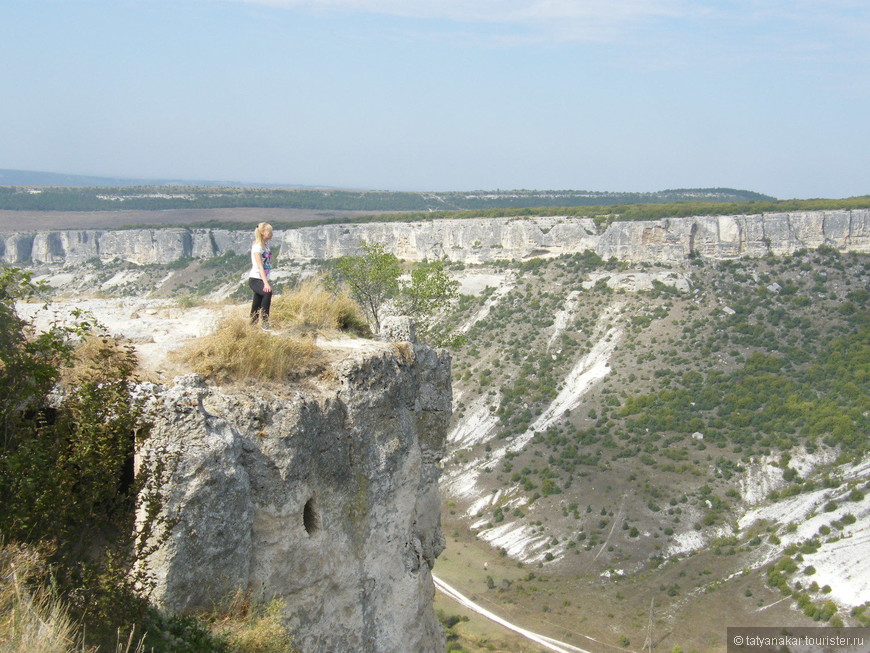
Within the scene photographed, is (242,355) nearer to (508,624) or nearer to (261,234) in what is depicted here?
(261,234)

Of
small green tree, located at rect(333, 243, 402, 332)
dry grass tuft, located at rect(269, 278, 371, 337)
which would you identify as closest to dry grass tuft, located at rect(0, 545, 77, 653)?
dry grass tuft, located at rect(269, 278, 371, 337)

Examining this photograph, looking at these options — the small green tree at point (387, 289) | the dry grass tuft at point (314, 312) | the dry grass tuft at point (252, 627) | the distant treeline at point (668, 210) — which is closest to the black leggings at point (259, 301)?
the dry grass tuft at point (314, 312)

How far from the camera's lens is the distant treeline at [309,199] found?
95.2 meters

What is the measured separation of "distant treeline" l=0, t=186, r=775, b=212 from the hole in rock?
92.1 m

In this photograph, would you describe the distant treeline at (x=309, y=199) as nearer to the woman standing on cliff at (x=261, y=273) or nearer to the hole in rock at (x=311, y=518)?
the woman standing on cliff at (x=261, y=273)

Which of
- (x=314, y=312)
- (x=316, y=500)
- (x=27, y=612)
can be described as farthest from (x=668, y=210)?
(x=27, y=612)

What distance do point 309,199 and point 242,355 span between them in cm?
10343

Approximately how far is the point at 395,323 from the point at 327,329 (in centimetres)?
123

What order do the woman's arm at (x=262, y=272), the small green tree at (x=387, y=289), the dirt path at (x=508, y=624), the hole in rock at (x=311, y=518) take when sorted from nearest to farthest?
1. the hole in rock at (x=311, y=518)
2. the woman's arm at (x=262, y=272)
3. the small green tree at (x=387, y=289)
4. the dirt path at (x=508, y=624)

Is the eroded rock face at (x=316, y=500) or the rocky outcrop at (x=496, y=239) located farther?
the rocky outcrop at (x=496, y=239)

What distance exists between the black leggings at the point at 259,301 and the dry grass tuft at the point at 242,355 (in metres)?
0.75

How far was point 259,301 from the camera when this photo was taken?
8.58 metres

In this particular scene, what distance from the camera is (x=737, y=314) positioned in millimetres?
42438

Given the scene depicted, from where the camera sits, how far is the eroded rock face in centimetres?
583
